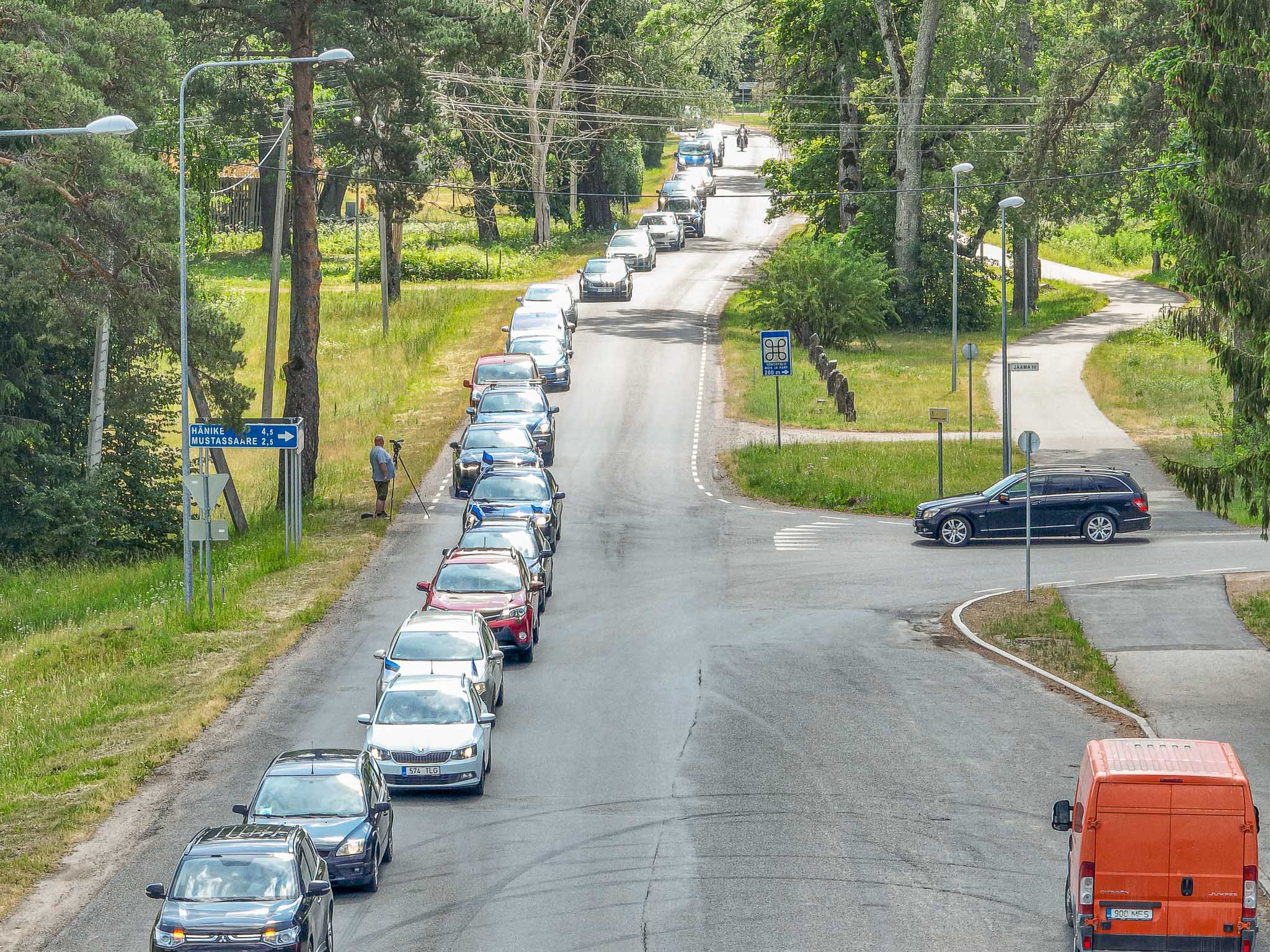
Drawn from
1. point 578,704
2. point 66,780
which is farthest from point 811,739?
point 66,780

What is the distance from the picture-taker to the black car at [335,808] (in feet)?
52.5

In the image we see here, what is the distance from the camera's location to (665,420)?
4656 cm

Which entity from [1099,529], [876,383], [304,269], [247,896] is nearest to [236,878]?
[247,896]

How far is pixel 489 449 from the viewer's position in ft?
124

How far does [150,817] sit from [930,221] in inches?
1987

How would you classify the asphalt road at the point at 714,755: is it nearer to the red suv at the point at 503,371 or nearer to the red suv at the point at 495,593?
the red suv at the point at 495,593

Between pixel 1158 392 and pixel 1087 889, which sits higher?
pixel 1158 392

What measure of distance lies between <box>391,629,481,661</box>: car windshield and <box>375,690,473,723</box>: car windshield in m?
2.09

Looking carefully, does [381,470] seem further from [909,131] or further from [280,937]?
A: [909,131]

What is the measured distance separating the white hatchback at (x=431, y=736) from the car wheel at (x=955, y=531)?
1667cm

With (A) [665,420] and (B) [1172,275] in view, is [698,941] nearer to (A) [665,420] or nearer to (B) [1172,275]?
(B) [1172,275]

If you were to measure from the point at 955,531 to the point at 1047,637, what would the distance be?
753cm

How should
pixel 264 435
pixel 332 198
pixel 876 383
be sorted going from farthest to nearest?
1. pixel 332 198
2. pixel 876 383
3. pixel 264 435

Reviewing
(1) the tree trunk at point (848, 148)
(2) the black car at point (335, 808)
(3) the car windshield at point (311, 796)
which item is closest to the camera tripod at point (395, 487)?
(2) the black car at point (335, 808)
